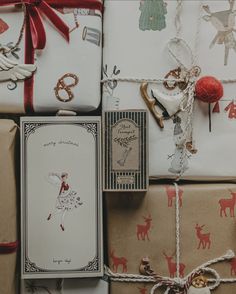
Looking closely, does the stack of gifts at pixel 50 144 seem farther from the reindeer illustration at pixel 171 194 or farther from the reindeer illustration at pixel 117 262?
the reindeer illustration at pixel 171 194

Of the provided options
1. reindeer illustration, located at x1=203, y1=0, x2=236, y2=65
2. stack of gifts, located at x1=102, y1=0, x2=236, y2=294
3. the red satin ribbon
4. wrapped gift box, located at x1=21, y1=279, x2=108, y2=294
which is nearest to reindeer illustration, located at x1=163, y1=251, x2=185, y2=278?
stack of gifts, located at x1=102, y1=0, x2=236, y2=294

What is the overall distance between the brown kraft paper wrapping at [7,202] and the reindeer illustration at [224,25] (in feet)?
1.43

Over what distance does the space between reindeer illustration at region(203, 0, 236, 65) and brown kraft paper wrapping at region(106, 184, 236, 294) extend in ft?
0.93

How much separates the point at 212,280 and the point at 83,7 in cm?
58

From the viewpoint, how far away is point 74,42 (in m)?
0.88

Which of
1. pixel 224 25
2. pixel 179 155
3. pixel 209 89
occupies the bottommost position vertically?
pixel 179 155

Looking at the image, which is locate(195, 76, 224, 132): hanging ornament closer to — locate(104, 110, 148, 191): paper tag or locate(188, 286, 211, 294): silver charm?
locate(104, 110, 148, 191): paper tag

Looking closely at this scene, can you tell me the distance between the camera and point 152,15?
905 mm

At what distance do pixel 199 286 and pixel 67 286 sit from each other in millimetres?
252

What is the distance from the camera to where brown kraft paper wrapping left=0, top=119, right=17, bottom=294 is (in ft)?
2.76

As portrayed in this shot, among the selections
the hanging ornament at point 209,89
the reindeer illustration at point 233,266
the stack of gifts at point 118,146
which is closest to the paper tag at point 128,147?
the stack of gifts at point 118,146

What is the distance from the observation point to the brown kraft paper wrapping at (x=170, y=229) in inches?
34.8

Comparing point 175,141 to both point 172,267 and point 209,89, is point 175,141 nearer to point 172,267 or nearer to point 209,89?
point 209,89

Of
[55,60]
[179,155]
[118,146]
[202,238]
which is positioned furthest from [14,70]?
[202,238]
